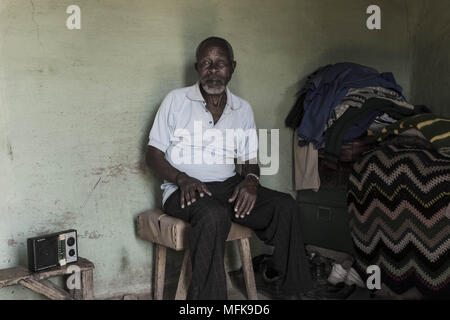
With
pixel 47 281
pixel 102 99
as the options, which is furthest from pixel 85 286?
pixel 102 99

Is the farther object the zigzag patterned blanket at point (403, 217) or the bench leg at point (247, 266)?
the bench leg at point (247, 266)

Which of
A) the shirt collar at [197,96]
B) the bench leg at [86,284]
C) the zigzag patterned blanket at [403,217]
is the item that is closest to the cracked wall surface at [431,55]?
the zigzag patterned blanket at [403,217]

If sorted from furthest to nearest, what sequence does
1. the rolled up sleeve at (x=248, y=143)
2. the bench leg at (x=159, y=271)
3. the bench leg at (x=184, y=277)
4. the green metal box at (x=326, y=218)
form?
the green metal box at (x=326, y=218) → the rolled up sleeve at (x=248, y=143) → the bench leg at (x=159, y=271) → the bench leg at (x=184, y=277)

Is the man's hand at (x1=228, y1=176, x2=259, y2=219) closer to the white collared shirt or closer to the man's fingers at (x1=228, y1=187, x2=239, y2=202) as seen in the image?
the man's fingers at (x1=228, y1=187, x2=239, y2=202)

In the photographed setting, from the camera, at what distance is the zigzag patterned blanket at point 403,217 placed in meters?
2.23

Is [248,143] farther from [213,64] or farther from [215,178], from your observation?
[213,64]

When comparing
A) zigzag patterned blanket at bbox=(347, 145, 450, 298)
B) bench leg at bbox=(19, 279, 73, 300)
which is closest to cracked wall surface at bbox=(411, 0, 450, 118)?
zigzag patterned blanket at bbox=(347, 145, 450, 298)

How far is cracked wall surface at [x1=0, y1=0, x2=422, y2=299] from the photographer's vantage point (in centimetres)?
233

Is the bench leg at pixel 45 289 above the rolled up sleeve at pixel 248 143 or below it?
below

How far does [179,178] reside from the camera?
230 cm

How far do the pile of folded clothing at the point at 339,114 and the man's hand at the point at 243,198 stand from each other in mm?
758

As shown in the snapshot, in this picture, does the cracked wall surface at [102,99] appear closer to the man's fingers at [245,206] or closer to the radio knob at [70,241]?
the radio knob at [70,241]
